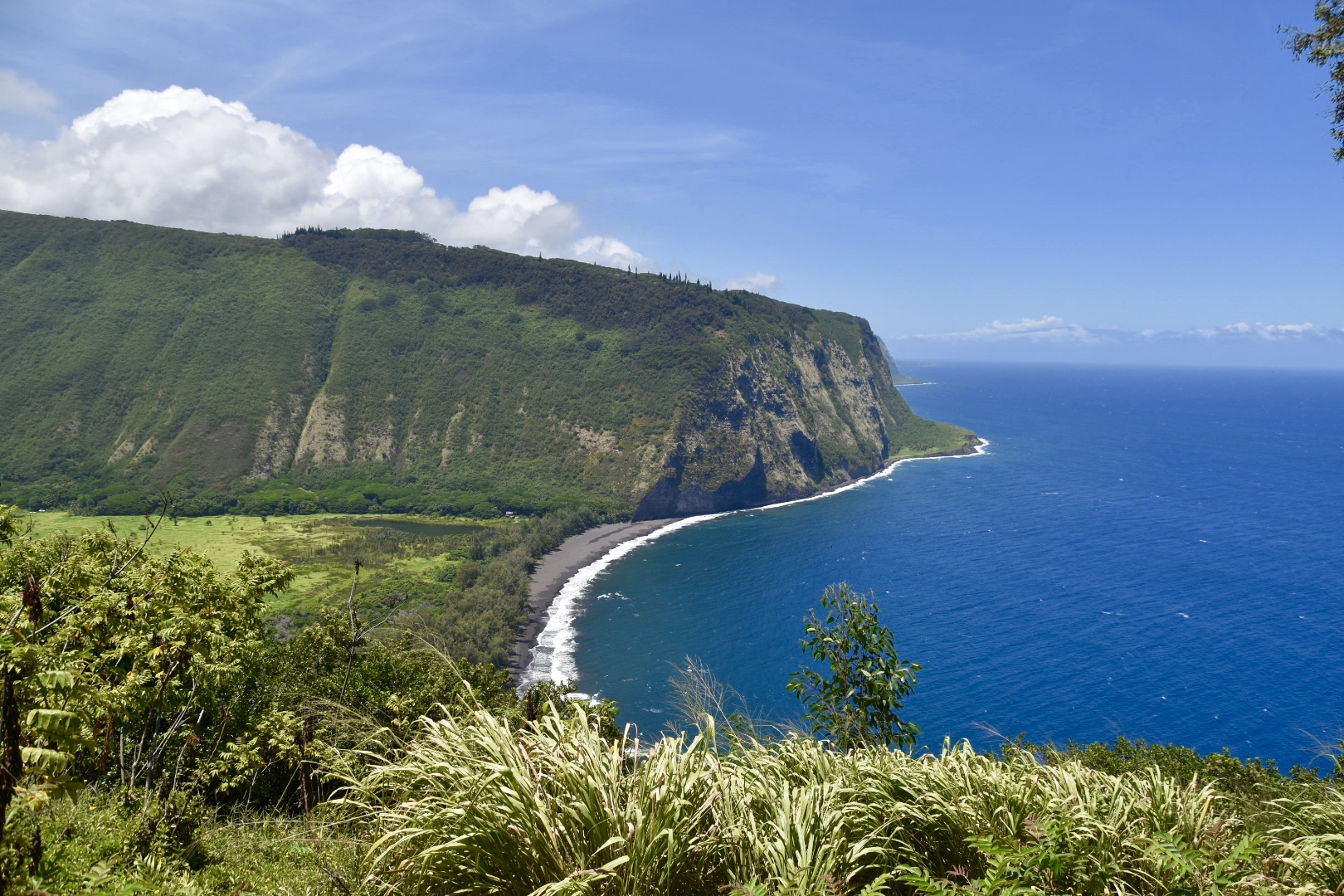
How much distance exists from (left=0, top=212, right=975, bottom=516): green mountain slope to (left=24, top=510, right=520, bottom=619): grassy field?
7.09 m

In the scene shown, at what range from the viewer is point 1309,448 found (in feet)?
602

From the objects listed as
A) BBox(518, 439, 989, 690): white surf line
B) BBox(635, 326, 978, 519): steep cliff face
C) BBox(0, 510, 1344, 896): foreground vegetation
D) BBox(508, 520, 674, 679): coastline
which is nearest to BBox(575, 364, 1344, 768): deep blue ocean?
BBox(518, 439, 989, 690): white surf line

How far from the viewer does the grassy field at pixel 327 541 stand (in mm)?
88875

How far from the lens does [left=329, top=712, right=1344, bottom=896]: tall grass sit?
4887 mm

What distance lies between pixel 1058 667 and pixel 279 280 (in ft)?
644

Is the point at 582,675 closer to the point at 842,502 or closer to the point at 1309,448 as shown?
the point at 842,502

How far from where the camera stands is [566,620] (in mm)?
80000

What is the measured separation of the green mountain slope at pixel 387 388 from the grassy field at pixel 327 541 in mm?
7093

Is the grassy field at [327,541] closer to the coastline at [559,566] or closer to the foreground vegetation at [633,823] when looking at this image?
the coastline at [559,566]

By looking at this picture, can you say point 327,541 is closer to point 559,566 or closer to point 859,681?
point 559,566

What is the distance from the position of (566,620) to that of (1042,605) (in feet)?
173

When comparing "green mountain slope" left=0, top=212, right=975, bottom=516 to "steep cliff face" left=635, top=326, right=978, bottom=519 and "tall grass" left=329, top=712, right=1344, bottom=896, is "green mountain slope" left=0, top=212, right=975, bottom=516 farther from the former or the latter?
"tall grass" left=329, top=712, right=1344, bottom=896

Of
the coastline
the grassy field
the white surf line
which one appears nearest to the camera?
the white surf line

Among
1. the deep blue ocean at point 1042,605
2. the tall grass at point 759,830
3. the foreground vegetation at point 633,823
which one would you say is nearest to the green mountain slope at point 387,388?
the deep blue ocean at point 1042,605
